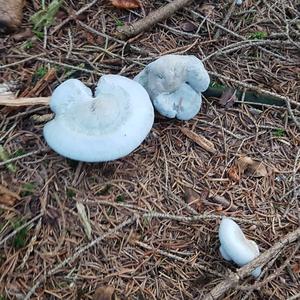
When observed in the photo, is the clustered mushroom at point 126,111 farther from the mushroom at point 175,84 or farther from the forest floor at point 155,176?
the forest floor at point 155,176

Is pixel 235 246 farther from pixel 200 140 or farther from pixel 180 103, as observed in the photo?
pixel 180 103

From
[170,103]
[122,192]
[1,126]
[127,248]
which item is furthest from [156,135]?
[1,126]

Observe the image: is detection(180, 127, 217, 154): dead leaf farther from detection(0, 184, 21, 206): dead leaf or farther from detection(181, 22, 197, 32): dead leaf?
detection(0, 184, 21, 206): dead leaf

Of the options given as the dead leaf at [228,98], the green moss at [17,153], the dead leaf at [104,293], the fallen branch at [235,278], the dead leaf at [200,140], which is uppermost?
the dead leaf at [228,98]

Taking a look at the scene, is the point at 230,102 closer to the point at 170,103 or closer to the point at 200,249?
the point at 170,103

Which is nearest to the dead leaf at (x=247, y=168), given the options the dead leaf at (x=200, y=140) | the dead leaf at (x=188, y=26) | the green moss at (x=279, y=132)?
the dead leaf at (x=200, y=140)

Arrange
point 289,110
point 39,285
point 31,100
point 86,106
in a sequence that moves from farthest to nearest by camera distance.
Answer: point 289,110 < point 31,100 < point 86,106 < point 39,285

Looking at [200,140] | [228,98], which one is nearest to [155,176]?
[200,140]
